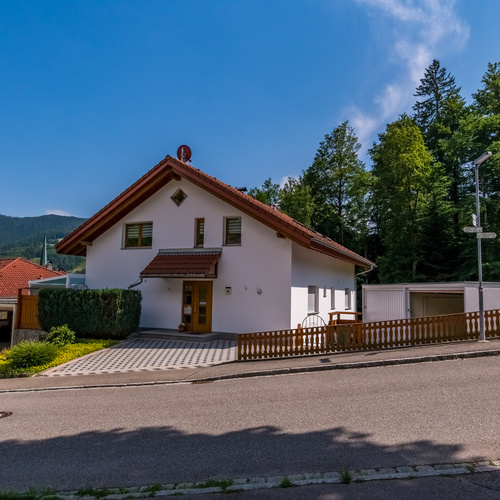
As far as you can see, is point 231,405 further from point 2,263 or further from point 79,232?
point 2,263

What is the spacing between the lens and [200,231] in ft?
55.4

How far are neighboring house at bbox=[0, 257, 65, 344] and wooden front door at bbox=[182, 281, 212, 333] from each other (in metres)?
12.3

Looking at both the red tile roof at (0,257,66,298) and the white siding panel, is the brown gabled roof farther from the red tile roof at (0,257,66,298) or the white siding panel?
the red tile roof at (0,257,66,298)

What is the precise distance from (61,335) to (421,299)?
17091 millimetres

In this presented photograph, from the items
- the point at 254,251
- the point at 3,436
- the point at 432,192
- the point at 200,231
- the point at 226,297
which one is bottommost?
the point at 3,436

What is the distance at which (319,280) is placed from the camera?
57.7 feet

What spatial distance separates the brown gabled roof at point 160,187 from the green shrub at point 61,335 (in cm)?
513

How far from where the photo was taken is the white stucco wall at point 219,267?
1477 centimetres

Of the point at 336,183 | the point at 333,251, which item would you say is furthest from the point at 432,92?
the point at 333,251

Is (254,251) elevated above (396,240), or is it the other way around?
(396,240)

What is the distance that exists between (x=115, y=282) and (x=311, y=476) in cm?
1572

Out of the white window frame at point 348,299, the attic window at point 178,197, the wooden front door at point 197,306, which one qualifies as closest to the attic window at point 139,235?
the attic window at point 178,197

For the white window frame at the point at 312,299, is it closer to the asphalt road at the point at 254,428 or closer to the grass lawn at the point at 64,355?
the asphalt road at the point at 254,428

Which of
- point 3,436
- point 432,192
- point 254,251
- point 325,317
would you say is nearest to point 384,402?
point 3,436
